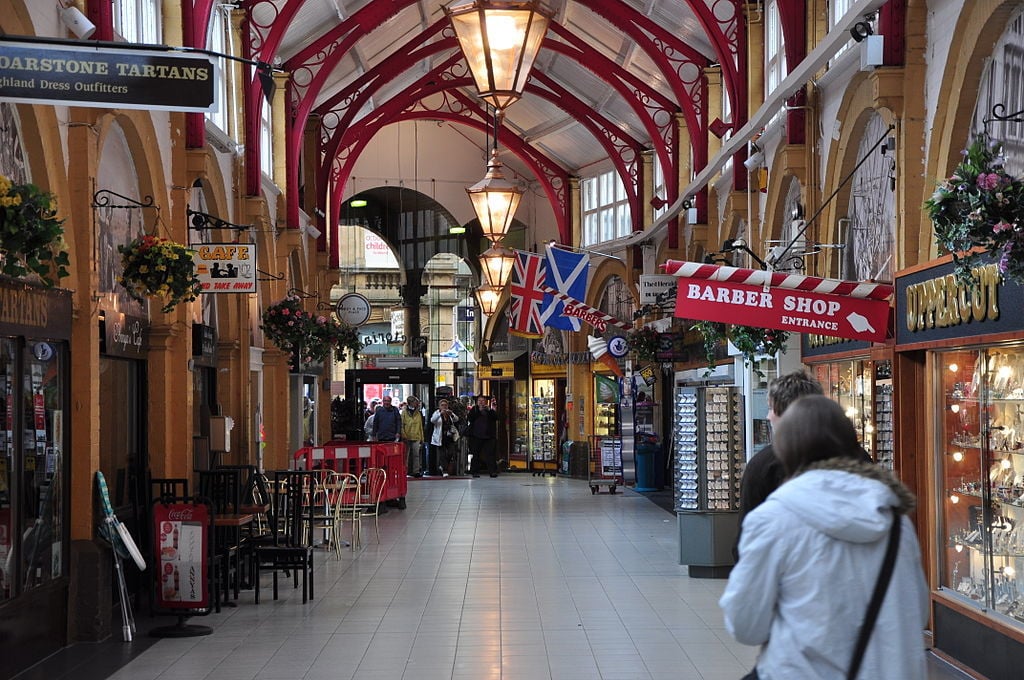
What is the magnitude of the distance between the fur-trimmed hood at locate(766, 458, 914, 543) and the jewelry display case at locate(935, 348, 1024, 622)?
411 centimetres

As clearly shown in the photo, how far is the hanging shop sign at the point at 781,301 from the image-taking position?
8.38 metres

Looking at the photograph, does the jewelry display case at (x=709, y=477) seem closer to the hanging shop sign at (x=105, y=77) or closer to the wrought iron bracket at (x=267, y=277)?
the wrought iron bracket at (x=267, y=277)

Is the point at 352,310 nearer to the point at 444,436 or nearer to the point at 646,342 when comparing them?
the point at 444,436

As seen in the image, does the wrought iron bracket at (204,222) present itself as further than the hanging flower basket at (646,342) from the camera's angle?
No

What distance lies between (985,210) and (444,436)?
21024 millimetres

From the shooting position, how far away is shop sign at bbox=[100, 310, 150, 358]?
952 centimetres

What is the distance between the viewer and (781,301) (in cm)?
843

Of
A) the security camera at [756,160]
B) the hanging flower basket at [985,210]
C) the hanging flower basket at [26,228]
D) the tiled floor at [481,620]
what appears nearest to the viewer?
the hanging flower basket at [985,210]

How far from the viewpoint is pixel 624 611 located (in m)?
9.35

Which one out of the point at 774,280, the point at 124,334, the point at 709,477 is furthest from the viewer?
the point at 709,477

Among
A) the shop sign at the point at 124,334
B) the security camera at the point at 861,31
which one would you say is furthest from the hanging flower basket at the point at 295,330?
the security camera at the point at 861,31

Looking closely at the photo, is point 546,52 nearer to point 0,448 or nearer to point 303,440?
point 303,440

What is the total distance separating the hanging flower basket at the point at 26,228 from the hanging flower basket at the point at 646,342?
1410 centimetres

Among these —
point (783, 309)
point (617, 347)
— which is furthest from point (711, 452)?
point (617, 347)
